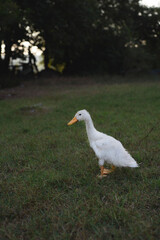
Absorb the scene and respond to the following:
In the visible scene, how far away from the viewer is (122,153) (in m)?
3.93

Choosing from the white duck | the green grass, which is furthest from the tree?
the white duck

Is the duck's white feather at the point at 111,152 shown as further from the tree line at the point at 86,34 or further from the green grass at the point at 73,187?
the tree line at the point at 86,34

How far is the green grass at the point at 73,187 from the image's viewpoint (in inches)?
115

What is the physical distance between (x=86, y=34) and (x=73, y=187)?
20506 mm

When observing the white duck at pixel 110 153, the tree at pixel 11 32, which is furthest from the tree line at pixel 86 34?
the white duck at pixel 110 153

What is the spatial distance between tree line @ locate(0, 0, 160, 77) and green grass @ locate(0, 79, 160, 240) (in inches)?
406

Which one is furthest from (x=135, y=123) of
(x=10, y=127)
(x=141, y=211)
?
(x=141, y=211)

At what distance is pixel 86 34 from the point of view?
73.5ft

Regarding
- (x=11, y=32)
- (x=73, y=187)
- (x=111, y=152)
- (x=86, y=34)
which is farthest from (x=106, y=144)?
(x=86, y=34)

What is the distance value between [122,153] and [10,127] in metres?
4.89

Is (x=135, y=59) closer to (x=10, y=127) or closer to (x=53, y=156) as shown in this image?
(x=10, y=127)

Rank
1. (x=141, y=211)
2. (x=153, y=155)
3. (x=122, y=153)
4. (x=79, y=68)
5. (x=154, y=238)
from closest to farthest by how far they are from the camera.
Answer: (x=154, y=238)
(x=141, y=211)
(x=122, y=153)
(x=153, y=155)
(x=79, y=68)

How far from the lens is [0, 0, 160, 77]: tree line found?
19.0m

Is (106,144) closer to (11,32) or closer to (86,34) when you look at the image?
(11,32)
